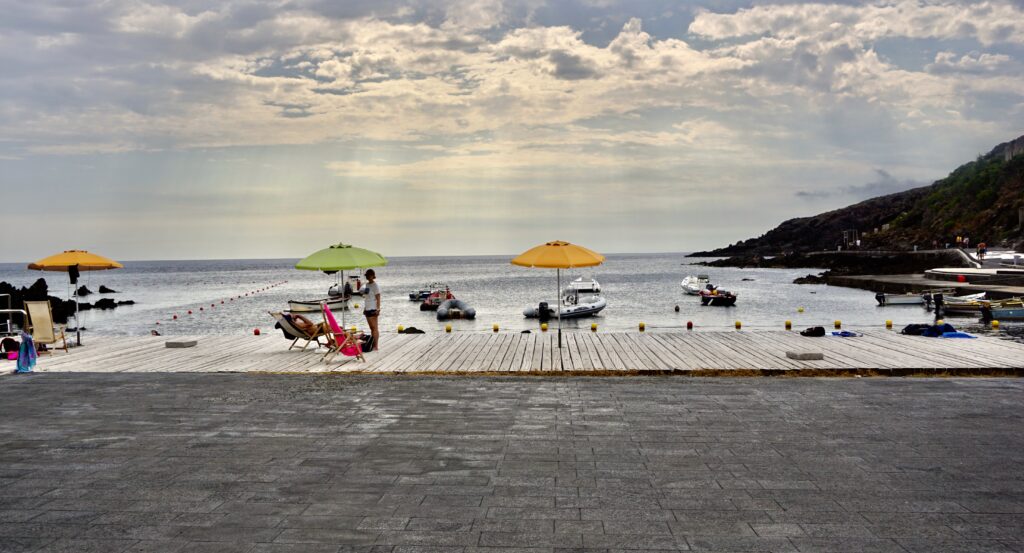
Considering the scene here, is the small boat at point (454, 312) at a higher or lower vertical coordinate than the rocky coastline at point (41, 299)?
lower

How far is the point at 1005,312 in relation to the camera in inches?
1415

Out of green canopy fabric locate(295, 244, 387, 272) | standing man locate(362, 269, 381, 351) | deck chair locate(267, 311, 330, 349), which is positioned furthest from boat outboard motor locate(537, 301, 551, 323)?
deck chair locate(267, 311, 330, 349)

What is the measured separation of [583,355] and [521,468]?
21.6 feet

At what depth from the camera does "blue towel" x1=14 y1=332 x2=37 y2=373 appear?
38.5 ft

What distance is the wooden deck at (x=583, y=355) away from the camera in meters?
10.9

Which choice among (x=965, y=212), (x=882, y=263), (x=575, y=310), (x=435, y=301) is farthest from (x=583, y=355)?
(x=965, y=212)

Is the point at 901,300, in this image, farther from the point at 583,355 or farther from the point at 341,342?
the point at 341,342

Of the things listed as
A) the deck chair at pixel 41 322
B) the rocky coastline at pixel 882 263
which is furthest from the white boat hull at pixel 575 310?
the rocky coastline at pixel 882 263

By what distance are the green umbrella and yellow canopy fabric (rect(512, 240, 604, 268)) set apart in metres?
3.01

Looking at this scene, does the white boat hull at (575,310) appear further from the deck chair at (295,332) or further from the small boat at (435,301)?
the deck chair at (295,332)

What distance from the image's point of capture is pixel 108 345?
593 inches

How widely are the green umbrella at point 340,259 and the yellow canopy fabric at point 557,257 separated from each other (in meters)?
3.01

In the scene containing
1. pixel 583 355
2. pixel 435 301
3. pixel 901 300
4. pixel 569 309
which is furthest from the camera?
pixel 435 301

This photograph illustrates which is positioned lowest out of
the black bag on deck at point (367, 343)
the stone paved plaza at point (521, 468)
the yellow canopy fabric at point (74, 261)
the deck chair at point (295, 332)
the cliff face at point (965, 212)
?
the stone paved plaza at point (521, 468)
